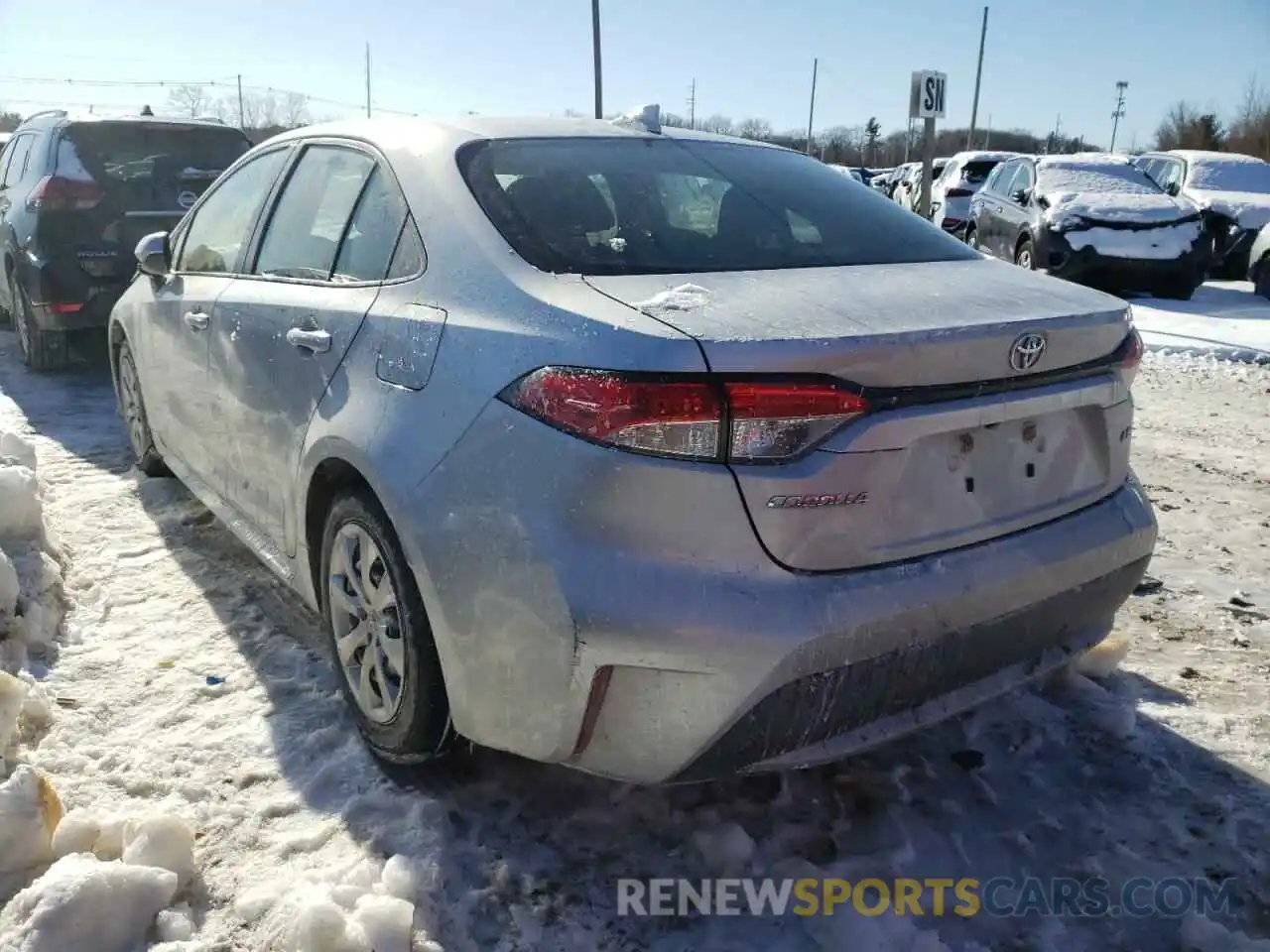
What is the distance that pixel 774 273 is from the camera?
233 cm

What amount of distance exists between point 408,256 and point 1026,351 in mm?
1425

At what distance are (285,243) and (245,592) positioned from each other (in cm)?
128

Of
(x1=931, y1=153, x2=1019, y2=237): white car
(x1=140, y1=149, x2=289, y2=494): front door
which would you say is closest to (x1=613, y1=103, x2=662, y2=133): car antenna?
(x1=140, y1=149, x2=289, y2=494): front door

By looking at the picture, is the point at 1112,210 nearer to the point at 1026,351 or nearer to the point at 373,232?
the point at 1026,351

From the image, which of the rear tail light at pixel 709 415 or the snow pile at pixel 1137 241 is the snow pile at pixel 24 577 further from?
the snow pile at pixel 1137 241

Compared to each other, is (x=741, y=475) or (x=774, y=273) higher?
(x=774, y=273)

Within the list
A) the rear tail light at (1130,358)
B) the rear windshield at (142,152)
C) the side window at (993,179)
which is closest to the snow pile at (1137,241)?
the side window at (993,179)

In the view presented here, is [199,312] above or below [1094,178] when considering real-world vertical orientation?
below

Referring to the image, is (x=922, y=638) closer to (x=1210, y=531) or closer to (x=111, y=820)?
(x=111, y=820)

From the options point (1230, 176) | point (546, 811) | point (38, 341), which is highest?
point (1230, 176)

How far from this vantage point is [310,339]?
8.84 ft

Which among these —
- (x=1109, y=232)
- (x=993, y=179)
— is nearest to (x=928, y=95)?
(x=1109, y=232)

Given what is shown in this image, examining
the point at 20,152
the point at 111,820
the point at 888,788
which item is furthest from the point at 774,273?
the point at 20,152

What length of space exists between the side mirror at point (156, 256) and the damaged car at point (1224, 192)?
40.4 feet
